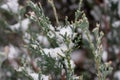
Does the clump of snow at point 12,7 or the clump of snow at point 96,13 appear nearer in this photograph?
the clump of snow at point 12,7

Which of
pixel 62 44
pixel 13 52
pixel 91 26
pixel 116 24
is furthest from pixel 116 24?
pixel 62 44

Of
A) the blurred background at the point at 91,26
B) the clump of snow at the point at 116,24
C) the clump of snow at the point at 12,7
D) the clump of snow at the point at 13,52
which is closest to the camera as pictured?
the clump of snow at the point at 12,7

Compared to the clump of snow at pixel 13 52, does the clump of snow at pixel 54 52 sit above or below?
below

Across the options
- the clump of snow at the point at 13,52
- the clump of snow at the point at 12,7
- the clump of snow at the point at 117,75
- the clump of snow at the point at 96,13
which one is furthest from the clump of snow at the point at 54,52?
the clump of snow at the point at 96,13

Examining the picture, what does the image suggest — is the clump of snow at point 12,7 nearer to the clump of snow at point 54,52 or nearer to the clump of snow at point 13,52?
the clump of snow at point 13,52

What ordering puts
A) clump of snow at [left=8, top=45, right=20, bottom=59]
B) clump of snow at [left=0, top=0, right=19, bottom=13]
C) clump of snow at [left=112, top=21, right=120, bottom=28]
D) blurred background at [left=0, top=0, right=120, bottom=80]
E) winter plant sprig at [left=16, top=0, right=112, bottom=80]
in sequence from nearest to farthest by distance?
winter plant sprig at [left=16, top=0, right=112, bottom=80]
clump of snow at [left=0, top=0, right=19, bottom=13]
blurred background at [left=0, top=0, right=120, bottom=80]
clump of snow at [left=112, top=21, right=120, bottom=28]
clump of snow at [left=8, top=45, right=20, bottom=59]

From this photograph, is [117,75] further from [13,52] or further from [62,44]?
[62,44]

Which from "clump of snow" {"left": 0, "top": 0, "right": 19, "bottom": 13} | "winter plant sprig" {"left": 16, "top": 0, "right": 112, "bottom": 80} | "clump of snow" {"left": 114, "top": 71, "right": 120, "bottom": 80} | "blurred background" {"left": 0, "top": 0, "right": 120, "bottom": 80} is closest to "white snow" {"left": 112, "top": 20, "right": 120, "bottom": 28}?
"blurred background" {"left": 0, "top": 0, "right": 120, "bottom": 80}

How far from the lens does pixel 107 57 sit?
2.76 m

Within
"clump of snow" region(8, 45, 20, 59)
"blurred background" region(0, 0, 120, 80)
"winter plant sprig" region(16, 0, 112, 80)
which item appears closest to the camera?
"winter plant sprig" region(16, 0, 112, 80)

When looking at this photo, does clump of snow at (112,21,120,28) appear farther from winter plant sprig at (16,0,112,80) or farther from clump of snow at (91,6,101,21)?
winter plant sprig at (16,0,112,80)

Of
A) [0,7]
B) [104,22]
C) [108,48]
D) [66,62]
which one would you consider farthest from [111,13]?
[66,62]

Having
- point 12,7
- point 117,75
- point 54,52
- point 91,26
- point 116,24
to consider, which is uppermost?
point 91,26

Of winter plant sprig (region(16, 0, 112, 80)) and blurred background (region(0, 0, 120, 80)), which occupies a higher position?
blurred background (region(0, 0, 120, 80))
